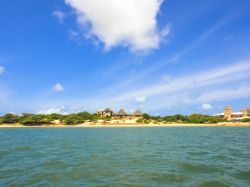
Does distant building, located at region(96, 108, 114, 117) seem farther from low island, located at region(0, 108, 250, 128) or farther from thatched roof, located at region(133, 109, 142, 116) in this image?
thatched roof, located at region(133, 109, 142, 116)

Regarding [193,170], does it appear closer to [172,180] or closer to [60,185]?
[172,180]

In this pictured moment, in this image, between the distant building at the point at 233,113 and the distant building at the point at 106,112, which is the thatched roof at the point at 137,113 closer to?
the distant building at the point at 106,112

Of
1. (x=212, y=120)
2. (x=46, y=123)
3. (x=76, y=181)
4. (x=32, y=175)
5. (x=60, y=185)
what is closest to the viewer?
(x=60, y=185)

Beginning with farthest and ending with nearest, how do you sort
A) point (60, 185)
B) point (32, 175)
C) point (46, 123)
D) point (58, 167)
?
point (46, 123) < point (58, 167) < point (32, 175) < point (60, 185)

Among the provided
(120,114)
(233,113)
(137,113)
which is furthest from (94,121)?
(233,113)

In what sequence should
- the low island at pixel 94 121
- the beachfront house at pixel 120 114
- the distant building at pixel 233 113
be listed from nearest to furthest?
the low island at pixel 94 121 → the beachfront house at pixel 120 114 → the distant building at pixel 233 113

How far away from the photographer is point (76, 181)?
13484 mm

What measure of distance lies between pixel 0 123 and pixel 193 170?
13755 cm

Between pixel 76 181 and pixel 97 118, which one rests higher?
pixel 97 118

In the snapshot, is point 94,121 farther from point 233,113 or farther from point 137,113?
point 233,113

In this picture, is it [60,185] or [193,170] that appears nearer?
[60,185]

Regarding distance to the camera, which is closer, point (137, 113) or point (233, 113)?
point (137, 113)

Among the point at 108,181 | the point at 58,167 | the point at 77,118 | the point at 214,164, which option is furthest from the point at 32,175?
the point at 77,118

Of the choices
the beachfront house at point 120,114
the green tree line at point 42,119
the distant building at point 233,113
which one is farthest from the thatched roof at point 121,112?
the distant building at point 233,113
